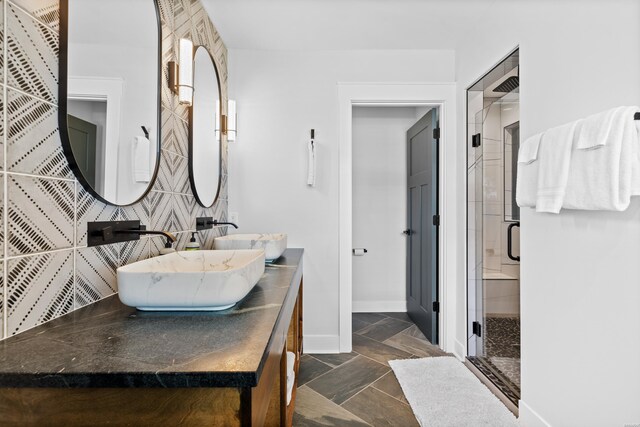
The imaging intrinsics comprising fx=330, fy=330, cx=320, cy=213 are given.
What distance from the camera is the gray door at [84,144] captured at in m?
1.01

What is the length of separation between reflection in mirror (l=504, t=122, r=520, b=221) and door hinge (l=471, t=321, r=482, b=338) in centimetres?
81

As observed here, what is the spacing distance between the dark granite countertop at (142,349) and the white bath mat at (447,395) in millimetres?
1378

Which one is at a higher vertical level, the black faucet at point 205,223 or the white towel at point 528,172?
the white towel at point 528,172

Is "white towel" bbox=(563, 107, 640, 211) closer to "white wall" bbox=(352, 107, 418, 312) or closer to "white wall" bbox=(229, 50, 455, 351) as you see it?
"white wall" bbox=(229, 50, 455, 351)

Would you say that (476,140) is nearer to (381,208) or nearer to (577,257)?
(577,257)

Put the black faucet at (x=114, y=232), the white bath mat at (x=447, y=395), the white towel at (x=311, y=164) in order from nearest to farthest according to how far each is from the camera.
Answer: the black faucet at (x=114, y=232) → the white bath mat at (x=447, y=395) → the white towel at (x=311, y=164)

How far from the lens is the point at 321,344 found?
267 cm

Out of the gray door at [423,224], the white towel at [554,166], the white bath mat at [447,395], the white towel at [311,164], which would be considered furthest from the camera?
the gray door at [423,224]

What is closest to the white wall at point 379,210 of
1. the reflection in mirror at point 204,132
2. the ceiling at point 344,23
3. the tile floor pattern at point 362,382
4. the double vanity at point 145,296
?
the tile floor pattern at point 362,382

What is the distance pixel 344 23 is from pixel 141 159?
1711 millimetres

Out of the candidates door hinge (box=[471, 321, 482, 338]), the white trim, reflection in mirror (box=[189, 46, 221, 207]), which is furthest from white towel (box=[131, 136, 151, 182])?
door hinge (box=[471, 321, 482, 338])

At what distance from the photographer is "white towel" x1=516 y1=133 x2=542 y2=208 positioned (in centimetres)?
155

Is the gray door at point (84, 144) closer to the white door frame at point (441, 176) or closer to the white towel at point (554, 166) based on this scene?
the white towel at point (554, 166)

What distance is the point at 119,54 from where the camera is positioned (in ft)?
4.08
